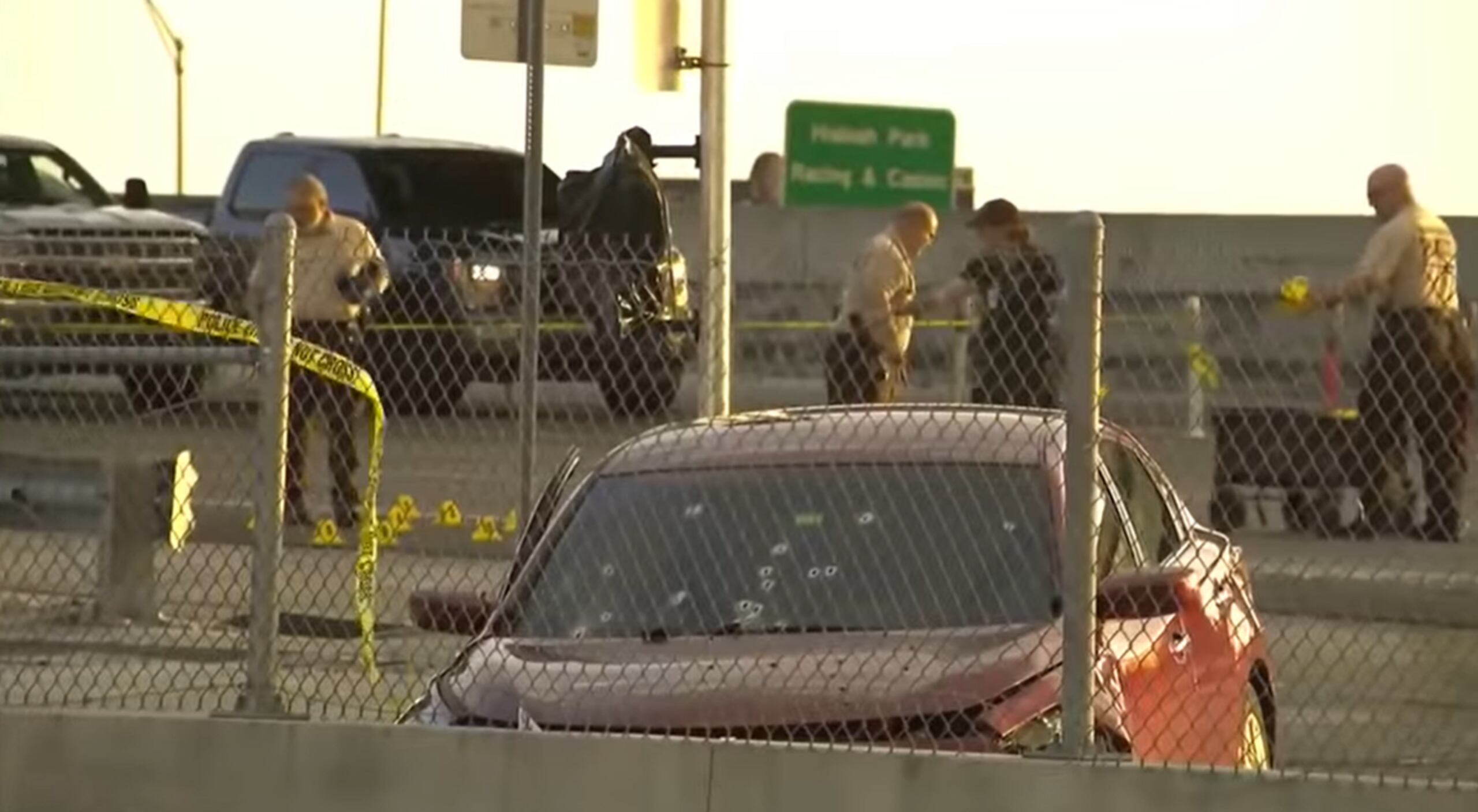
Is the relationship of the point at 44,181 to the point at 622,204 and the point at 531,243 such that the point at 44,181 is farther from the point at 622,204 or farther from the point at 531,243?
the point at 531,243

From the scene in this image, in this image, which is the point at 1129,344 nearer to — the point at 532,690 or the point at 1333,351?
the point at 1333,351

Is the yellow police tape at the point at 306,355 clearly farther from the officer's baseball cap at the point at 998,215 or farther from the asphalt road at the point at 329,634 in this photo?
the officer's baseball cap at the point at 998,215

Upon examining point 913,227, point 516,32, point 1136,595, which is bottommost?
point 1136,595

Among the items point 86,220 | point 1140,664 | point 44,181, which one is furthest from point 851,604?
point 44,181

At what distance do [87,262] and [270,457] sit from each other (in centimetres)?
239

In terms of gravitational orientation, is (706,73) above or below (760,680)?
above

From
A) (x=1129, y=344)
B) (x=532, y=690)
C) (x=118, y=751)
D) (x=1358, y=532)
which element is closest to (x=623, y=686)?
(x=532, y=690)

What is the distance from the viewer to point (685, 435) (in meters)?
9.07

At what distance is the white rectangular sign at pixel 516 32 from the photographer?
12039mm

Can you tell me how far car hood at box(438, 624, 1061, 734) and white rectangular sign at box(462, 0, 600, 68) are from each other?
13.9ft

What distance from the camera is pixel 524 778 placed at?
794cm

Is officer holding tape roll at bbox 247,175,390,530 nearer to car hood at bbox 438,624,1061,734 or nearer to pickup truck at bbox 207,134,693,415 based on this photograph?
pickup truck at bbox 207,134,693,415

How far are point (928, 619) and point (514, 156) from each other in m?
17.7

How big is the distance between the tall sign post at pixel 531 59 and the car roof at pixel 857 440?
108cm
